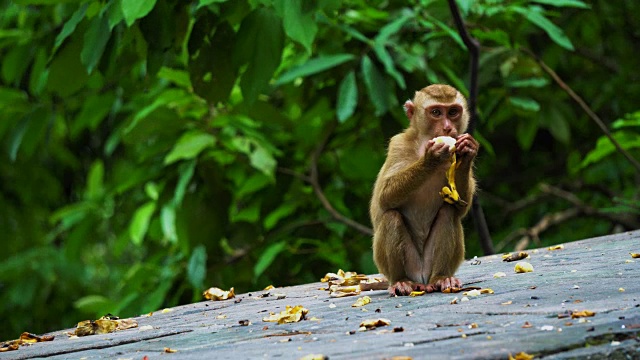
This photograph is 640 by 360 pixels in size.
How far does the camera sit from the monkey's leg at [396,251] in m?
5.66

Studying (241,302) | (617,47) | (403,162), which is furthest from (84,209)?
(617,47)

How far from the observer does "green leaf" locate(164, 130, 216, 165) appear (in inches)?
284

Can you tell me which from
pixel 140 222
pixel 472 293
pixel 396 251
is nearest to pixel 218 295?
pixel 396 251

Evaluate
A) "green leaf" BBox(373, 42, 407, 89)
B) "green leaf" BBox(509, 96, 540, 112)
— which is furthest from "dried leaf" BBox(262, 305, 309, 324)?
"green leaf" BBox(509, 96, 540, 112)

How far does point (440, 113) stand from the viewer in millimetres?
5938

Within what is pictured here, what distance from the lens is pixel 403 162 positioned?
5906 mm

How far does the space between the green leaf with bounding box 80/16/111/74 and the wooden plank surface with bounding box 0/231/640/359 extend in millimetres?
1540

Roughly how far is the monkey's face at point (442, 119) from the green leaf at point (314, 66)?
1.46m

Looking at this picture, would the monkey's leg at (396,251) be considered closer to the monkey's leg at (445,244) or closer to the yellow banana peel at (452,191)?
the monkey's leg at (445,244)

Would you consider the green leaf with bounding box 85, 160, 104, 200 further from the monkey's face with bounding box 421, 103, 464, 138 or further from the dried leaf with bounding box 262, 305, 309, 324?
the dried leaf with bounding box 262, 305, 309, 324

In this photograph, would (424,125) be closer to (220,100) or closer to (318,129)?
(220,100)

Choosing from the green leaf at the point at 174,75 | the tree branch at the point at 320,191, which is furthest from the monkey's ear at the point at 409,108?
the tree branch at the point at 320,191

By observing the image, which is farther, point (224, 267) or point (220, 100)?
point (224, 267)

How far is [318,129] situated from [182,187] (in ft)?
4.97
